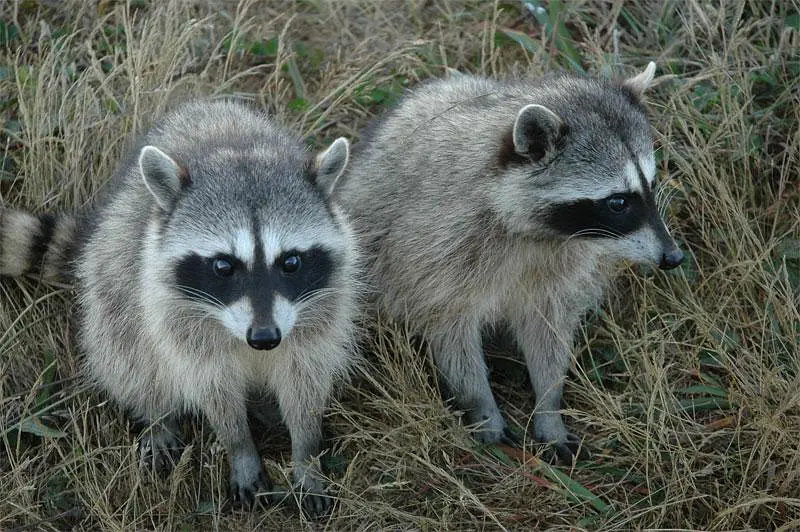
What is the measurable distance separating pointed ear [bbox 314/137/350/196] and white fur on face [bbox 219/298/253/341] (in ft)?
1.76

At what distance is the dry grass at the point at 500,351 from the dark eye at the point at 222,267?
693 millimetres

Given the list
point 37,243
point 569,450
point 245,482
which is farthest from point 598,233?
point 37,243

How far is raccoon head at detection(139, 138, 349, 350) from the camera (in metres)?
3.25

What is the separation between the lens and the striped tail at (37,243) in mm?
4031

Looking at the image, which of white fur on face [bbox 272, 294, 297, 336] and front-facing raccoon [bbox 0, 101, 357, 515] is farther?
front-facing raccoon [bbox 0, 101, 357, 515]

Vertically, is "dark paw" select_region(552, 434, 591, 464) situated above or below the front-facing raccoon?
below

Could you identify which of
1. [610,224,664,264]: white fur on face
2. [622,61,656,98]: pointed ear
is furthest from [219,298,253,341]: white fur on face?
[622,61,656,98]: pointed ear

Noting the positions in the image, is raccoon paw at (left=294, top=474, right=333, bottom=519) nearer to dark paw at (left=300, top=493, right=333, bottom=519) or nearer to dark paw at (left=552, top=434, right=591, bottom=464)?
dark paw at (left=300, top=493, right=333, bottom=519)

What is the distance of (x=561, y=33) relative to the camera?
16.4ft

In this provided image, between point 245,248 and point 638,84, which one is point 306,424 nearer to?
point 245,248

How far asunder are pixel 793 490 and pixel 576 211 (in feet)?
3.71

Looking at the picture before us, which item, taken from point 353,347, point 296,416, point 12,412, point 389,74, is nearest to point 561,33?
point 389,74

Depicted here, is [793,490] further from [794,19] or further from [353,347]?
[794,19]

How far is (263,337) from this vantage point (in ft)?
10.3
